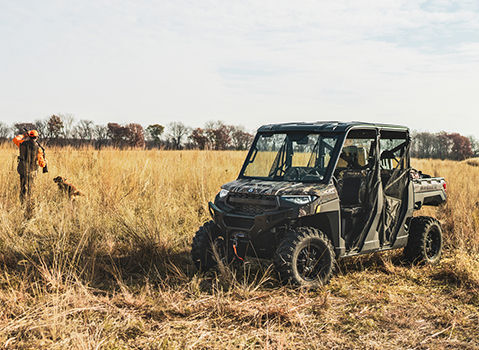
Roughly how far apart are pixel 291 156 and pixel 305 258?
145 cm

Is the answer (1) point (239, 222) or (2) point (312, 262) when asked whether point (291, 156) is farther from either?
(2) point (312, 262)

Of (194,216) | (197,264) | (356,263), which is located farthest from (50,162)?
(356,263)

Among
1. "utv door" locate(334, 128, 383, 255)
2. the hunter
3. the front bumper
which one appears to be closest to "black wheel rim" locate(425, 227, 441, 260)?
"utv door" locate(334, 128, 383, 255)

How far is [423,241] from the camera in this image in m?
6.89

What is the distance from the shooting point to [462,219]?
8.94 metres

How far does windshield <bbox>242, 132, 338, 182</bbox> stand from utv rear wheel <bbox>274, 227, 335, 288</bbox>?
0.76 meters

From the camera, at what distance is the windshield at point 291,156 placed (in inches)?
241

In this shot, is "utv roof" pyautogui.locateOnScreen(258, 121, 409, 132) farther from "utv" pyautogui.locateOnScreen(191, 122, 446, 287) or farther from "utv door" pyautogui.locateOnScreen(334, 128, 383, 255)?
"utv door" pyautogui.locateOnScreen(334, 128, 383, 255)

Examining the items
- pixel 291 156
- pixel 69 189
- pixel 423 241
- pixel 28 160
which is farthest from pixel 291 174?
pixel 28 160

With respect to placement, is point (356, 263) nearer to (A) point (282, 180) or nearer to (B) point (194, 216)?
(A) point (282, 180)

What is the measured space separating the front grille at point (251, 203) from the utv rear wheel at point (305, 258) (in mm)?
398

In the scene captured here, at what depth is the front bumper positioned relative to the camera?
543 cm

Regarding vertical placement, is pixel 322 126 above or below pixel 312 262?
above

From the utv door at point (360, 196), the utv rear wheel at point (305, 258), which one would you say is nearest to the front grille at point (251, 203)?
the utv rear wheel at point (305, 258)
